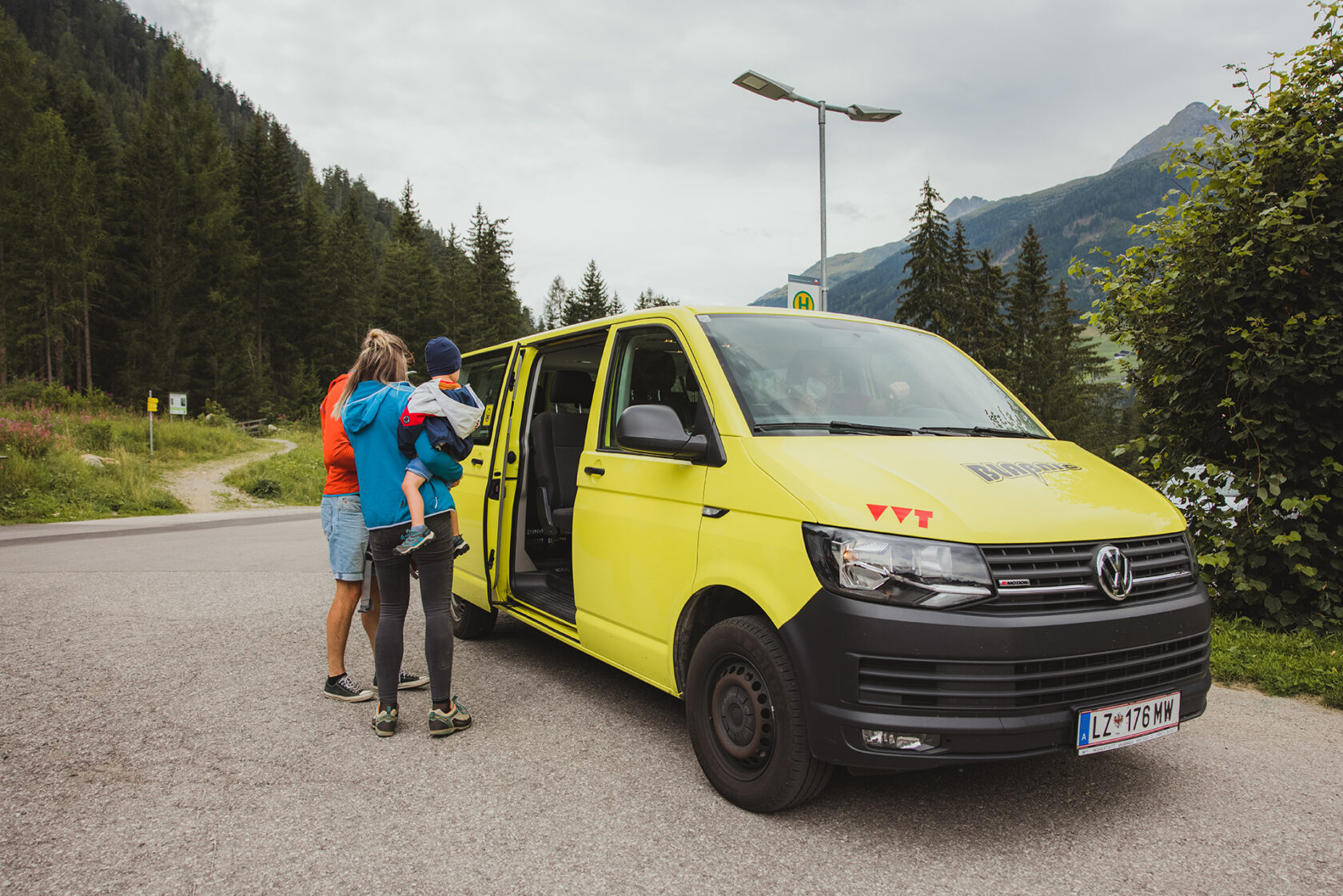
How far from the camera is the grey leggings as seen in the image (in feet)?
13.3

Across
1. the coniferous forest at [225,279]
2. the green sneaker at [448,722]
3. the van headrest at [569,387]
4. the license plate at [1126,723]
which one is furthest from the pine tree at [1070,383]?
the green sneaker at [448,722]

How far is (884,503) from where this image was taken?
282 centimetres

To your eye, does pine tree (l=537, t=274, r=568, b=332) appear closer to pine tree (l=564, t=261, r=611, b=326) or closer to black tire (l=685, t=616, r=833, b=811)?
pine tree (l=564, t=261, r=611, b=326)

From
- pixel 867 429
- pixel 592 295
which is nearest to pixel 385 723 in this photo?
pixel 867 429

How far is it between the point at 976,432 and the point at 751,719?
1696 millimetres

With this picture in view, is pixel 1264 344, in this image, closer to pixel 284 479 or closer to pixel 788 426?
pixel 788 426

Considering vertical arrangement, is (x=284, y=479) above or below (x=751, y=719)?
below

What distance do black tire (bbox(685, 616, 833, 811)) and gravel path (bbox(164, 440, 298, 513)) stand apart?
60.2ft

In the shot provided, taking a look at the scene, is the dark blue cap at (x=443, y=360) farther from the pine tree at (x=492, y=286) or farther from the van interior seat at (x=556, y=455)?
the pine tree at (x=492, y=286)

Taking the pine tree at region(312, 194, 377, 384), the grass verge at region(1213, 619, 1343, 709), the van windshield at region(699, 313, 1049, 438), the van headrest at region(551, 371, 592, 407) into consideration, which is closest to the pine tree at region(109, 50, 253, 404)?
the pine tree at region(312, 194, 377, 384)

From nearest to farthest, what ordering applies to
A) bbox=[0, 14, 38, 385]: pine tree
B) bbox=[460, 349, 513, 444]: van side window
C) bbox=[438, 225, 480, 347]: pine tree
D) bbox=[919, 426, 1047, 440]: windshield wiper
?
1. bbox=[919, 426, 1047, 440]: windshield wiper
2. bbox=[460, 349, 513, 444]: van side window
3. bbox=[0, 14, 38, 385]: pine tree
4. bbox=[438, 225, 480, 347]: pine tree

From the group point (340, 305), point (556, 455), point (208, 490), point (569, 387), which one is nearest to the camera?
point (556, 455)

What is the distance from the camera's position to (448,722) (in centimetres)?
402

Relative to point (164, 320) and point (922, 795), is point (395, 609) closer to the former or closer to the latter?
point (922, 795)
